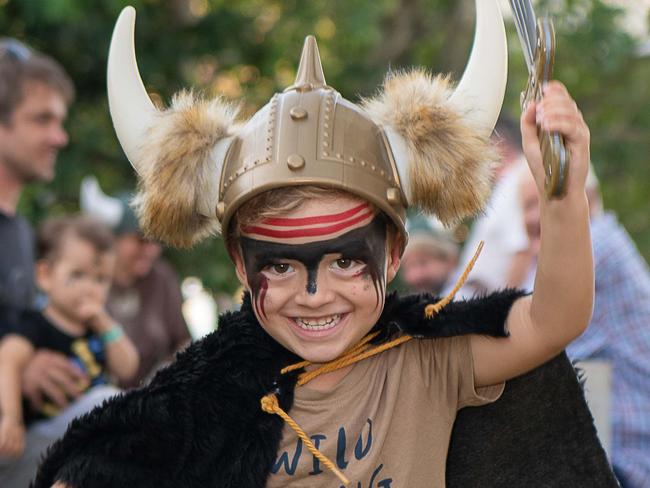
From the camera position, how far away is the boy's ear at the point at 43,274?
487cm

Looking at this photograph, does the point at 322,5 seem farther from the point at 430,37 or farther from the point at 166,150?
the point at 166,150

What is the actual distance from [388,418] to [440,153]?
671 mm

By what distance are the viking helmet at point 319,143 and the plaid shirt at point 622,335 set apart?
1.64 m

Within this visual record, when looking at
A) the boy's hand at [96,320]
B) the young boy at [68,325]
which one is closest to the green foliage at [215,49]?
the young boy at [68,325]

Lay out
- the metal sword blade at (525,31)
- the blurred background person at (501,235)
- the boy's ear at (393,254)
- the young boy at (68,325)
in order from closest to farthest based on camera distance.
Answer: the metal sword blade at (525,31) < the boy's ear at (393,254) < the young boy at (68,325) < the blurred background person at (501,235)

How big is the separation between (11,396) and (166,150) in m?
1.75

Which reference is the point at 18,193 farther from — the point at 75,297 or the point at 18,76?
the point at 75,297

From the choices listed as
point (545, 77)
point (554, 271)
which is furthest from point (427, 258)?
point (545, 77)

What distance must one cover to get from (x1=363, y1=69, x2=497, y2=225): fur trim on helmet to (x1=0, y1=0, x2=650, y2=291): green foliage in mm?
3735

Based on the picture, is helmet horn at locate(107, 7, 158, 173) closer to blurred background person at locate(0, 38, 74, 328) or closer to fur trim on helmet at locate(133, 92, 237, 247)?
fur trim on helmet at locate(133, 92, 237, 247)

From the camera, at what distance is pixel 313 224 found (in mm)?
2719

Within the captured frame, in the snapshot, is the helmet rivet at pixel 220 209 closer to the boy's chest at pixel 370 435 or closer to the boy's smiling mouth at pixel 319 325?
the boy's smiling mouth at pixel 319 325

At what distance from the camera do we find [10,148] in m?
4.95

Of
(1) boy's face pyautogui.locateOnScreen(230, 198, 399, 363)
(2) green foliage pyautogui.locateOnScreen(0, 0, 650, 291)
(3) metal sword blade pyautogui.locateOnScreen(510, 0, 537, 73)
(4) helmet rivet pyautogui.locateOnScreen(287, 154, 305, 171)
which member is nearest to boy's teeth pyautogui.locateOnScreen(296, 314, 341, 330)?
(1) boy's face pyautogui.locateOnScreen(230, 198, 399, 363)
